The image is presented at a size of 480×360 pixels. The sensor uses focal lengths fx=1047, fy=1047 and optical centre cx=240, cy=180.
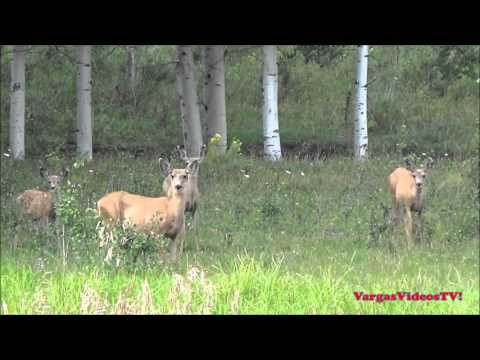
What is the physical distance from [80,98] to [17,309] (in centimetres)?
1393

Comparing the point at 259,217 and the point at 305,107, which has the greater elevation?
the point at 305,107

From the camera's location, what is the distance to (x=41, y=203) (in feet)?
52.3

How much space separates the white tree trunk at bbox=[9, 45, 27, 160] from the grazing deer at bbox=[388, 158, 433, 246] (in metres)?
10.2

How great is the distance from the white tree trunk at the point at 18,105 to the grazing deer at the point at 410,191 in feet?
33.5

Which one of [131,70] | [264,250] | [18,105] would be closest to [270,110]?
[18,105]

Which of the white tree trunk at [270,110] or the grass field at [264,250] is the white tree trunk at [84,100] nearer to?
the grass field at [264,250]

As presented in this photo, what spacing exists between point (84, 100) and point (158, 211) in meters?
10.3

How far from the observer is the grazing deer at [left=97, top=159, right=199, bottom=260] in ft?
43.1

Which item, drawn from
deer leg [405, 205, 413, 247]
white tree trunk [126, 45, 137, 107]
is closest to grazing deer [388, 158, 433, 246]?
deer leg [405, 205, 413, 247]

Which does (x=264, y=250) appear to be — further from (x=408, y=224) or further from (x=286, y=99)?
(x=286, y=99)

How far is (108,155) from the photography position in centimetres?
2480

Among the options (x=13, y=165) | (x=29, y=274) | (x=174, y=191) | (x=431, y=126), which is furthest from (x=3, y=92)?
(x=29, y=274)

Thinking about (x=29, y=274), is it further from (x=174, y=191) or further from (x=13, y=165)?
(x=13, y=165)

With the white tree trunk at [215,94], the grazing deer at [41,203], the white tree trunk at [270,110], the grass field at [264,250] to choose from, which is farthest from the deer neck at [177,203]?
the white tree trunk at [215,94]
